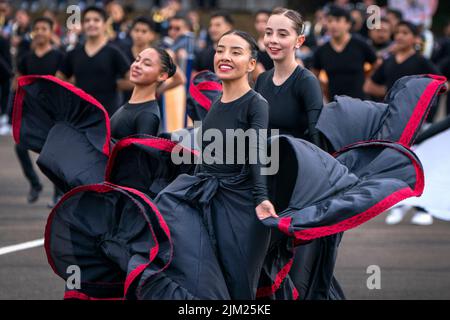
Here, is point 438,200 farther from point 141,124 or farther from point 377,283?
point 141,124

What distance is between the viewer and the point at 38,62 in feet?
38.9

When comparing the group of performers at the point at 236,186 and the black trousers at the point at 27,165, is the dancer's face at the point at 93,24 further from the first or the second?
the group of performers at the point at 236,186

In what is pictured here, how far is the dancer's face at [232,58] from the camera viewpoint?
581cm

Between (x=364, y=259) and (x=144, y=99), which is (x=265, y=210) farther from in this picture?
(x=364, y=259)

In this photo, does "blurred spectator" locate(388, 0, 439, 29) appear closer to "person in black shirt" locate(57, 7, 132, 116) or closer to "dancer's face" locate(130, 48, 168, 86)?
"person in black shirt" locate(57, 7, 132, 116)

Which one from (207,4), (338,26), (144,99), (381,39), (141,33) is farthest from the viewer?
(207,4)

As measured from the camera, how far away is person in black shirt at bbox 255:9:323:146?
649 centimetres

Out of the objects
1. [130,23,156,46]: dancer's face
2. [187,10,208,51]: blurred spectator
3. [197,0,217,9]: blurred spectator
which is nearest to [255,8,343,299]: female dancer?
[130,23,156,46]: dancer's face

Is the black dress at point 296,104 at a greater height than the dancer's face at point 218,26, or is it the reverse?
the black dress at point 296,104

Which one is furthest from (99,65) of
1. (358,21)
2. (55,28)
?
(358,21)

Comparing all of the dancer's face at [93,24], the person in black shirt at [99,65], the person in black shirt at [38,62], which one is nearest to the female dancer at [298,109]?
the person in black shirt at [99,65]

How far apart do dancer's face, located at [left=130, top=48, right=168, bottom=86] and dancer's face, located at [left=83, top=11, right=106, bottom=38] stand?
11.6 feet

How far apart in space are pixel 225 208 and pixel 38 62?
6.60 m
